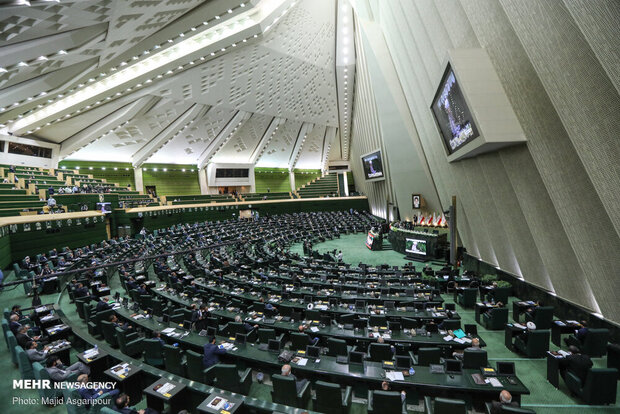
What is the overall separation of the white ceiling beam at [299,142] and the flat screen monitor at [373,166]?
42.0 feet

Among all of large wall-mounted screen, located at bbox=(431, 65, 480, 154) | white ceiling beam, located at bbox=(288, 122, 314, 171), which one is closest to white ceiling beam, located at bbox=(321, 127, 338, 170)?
white ceiling beam, located at bbox=(288, 122, 314, 171)

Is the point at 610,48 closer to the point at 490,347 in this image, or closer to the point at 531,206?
the point at 531,206

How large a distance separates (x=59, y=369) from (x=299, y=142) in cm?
3944

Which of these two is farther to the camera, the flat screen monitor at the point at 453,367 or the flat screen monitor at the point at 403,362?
the flat screen monitor at the point at 403,362

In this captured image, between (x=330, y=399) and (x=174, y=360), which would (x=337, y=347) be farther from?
(x=174, y=360)

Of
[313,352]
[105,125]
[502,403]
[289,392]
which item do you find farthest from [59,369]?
[105,125]

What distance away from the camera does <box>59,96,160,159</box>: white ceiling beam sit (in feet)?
82.2

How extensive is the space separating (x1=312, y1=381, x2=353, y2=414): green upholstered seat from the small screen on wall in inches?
991

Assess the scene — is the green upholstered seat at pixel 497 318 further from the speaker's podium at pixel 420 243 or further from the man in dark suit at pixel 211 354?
the speaker's podium at pixel 420 243

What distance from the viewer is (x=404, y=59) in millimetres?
15828

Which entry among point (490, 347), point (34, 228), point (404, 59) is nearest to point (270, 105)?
point (404, 59)

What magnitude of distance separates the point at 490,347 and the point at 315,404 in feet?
17.5

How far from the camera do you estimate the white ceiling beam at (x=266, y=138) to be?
1453 inches

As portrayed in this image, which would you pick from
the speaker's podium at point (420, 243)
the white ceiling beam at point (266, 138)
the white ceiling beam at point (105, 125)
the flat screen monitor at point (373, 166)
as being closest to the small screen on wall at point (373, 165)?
the flat screen monitor at point (373, 166)
